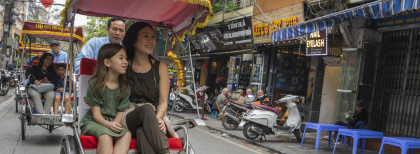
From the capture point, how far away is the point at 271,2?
15.2 metres

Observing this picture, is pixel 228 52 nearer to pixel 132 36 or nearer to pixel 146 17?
pixel 146 17

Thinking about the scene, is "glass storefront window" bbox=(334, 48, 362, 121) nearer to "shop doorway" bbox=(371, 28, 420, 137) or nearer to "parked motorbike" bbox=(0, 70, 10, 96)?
"shop doorway" bbox=(371, 28, 420, 137)

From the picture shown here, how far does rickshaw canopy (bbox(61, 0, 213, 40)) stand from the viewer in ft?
14.5

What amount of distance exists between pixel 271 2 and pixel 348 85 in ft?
17.8

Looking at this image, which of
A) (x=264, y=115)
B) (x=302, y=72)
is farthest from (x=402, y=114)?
(x=302, y=72)

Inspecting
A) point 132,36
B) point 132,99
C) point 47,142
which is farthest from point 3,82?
point 132,99

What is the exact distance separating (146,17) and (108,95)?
1.65 meters

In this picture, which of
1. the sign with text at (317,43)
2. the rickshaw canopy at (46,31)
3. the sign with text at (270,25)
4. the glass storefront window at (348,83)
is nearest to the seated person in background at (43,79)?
the rickshaw canopy at (46,31)

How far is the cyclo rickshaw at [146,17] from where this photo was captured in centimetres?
359

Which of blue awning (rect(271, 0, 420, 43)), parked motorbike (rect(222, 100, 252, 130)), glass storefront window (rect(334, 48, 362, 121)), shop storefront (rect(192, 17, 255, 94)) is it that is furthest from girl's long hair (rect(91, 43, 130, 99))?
A: shop storefront (rect(192, 17, 255, 94))

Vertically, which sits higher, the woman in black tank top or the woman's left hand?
the woman in black tank top

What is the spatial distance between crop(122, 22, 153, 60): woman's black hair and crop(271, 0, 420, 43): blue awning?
4.01 meters

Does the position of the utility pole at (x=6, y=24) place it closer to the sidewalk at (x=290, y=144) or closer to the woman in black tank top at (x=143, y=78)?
the sidewalk at (x=290, y=144)

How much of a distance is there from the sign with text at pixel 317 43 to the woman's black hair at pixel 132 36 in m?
7.94
